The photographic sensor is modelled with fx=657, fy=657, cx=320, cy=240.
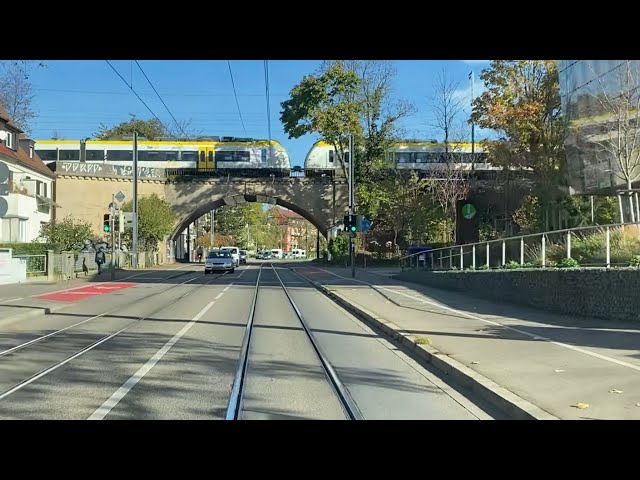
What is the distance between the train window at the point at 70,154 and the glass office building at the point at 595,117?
150ft

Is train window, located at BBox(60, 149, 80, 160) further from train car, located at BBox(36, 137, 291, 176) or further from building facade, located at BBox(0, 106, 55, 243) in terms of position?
building facade, located at BBox(0, 106, 55, 243)

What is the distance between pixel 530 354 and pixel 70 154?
57.1 metres

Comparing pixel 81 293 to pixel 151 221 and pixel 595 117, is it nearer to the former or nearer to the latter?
pixel 595 117

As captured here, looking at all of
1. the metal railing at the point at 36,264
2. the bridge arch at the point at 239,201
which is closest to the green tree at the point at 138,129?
the bridge arch at the point at 239,201

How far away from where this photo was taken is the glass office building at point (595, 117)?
21734 mm

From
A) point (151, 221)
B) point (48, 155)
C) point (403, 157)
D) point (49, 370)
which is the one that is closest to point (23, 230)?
point (151, 221)

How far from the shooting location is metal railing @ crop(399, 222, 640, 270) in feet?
45.1

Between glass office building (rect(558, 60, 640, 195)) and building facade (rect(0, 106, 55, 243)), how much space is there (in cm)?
3056

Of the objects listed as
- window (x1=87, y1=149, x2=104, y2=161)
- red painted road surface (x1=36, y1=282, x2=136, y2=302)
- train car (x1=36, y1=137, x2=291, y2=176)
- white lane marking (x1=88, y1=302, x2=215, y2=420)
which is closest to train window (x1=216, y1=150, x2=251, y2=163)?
train car (x1=36, y1=137, x2=291, y2=176)

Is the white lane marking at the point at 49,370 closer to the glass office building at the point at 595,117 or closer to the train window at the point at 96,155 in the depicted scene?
the glass office building at the point at 595,117
